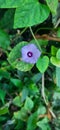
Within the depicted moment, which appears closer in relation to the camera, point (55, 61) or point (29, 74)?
point (55, 61)


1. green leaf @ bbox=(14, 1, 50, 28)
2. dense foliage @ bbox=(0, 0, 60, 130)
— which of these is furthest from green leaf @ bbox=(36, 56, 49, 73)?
green leaf @ bbox=(14, 1, 50, 28)

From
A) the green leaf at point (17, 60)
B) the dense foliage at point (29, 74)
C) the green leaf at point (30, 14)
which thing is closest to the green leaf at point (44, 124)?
the dense foliage at point (29, 74)

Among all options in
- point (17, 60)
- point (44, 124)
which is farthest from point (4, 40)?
point (44, 124)

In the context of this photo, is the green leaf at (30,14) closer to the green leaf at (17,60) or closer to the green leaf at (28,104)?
the green leaf at (17,60)

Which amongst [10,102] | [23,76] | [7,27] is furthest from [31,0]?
[10,102]

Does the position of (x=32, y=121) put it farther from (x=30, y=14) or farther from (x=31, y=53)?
(x=30, y=14)

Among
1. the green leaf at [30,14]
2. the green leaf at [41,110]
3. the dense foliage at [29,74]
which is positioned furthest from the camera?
the green leaf at [41,110]

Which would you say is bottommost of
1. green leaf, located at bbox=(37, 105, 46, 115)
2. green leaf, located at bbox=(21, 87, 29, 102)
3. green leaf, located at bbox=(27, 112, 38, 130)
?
green leaf, located at bbox=(27, 112, 38, 130)

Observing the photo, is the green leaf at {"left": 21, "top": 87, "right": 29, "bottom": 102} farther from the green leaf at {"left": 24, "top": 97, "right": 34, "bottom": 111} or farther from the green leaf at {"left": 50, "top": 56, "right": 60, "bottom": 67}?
the green leaf at {"left": 50, "top": 56, "right": 60, "bottom": 67}
